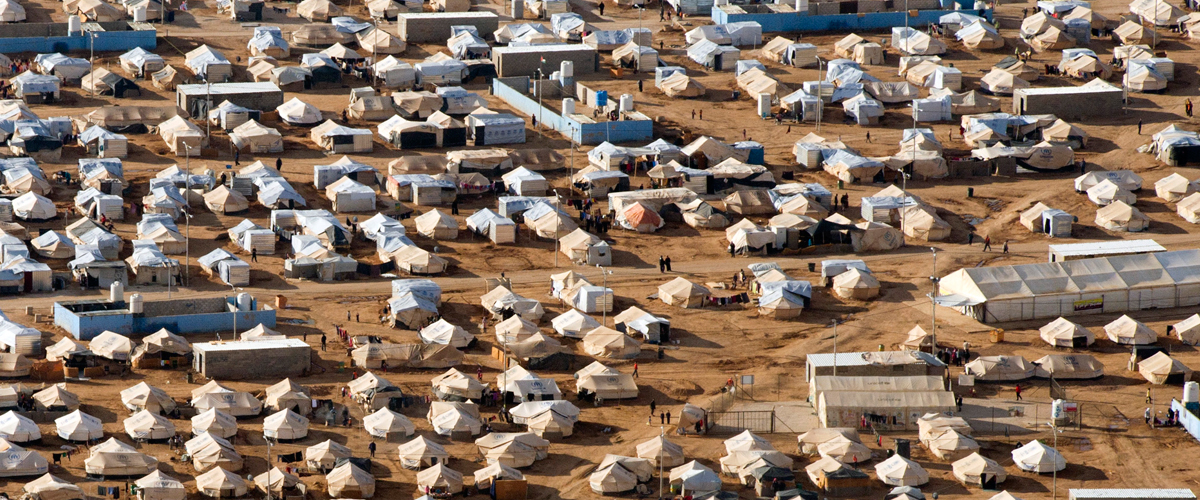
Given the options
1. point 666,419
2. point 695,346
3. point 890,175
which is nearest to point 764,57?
point 890,175

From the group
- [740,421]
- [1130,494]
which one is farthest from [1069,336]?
[1130,494]

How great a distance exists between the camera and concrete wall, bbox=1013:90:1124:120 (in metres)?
142

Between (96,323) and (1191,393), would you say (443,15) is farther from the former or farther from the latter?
(1191,393)

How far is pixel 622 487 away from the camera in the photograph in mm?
85312

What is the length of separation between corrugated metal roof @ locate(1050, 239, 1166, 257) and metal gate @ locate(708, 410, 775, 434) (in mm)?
25913

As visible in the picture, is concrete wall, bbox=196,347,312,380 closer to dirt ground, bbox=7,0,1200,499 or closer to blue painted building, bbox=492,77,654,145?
dirt ground, bbox=7,0,1200,499

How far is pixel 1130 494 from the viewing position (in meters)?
Answer: 83.3

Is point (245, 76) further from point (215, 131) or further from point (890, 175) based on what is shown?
point (890, 175)

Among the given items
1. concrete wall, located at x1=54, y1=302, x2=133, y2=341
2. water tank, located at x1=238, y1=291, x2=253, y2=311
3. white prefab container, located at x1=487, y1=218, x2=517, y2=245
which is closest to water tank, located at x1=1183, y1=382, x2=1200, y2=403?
white prefab container, located at x1=487, y1=218, x2=517, y2=245

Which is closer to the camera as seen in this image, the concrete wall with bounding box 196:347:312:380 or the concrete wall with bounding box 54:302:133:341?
the concrete wall with bounding box 196:347:312:380

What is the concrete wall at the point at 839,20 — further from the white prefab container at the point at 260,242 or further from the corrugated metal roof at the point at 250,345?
the corrugated metal roof at the point at 250,345

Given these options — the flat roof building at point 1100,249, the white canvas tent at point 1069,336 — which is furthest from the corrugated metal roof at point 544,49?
the white canvas tent at point 1069,336

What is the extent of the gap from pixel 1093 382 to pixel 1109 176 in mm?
32029

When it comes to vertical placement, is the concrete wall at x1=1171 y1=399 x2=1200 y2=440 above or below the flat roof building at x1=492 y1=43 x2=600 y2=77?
below
